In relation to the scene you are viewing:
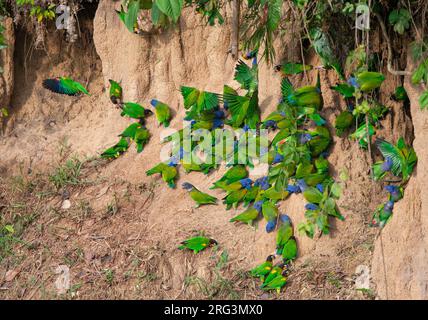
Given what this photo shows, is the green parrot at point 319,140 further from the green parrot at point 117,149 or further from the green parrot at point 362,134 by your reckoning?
the green parrot at point 117,149

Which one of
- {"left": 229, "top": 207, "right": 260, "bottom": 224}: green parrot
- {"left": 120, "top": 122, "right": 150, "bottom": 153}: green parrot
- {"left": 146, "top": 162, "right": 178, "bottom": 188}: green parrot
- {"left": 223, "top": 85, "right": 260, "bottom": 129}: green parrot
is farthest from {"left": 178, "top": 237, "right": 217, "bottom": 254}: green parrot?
{"left": 120, "top": 122, "right": 150, "bottom": 153}: green parrot

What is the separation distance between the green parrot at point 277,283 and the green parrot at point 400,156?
878 millimetres

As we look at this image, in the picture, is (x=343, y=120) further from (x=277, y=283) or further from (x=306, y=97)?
(x=277, y=283)

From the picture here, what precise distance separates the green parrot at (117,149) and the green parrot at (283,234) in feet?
5.02

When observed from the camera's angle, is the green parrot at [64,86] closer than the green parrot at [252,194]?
No

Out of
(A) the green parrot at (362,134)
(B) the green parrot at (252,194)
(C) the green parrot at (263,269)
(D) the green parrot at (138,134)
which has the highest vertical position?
(A) the green parrot at (362,134)

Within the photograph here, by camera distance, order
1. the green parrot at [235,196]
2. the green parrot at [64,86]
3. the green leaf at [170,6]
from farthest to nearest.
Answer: the green parrot at [64,86], the green parrot at [235,196], the green leaf at [170,6]

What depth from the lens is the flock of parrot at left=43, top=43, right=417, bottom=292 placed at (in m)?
4.33

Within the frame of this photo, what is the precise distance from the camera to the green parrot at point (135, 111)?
554 centimetres

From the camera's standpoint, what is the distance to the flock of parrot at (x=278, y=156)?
14.2 feet

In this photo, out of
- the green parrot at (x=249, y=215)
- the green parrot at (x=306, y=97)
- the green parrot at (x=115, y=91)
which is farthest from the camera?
the green parrot at (x=115, y=91)

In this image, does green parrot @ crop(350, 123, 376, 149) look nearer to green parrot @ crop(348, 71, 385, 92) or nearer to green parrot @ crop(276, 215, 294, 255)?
green parrot @ crop(348, 71, 385, 92)

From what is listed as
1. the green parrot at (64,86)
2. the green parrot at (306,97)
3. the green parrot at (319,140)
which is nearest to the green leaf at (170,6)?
the green parrot at (306,97)

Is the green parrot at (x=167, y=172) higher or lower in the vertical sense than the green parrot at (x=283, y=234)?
higher
